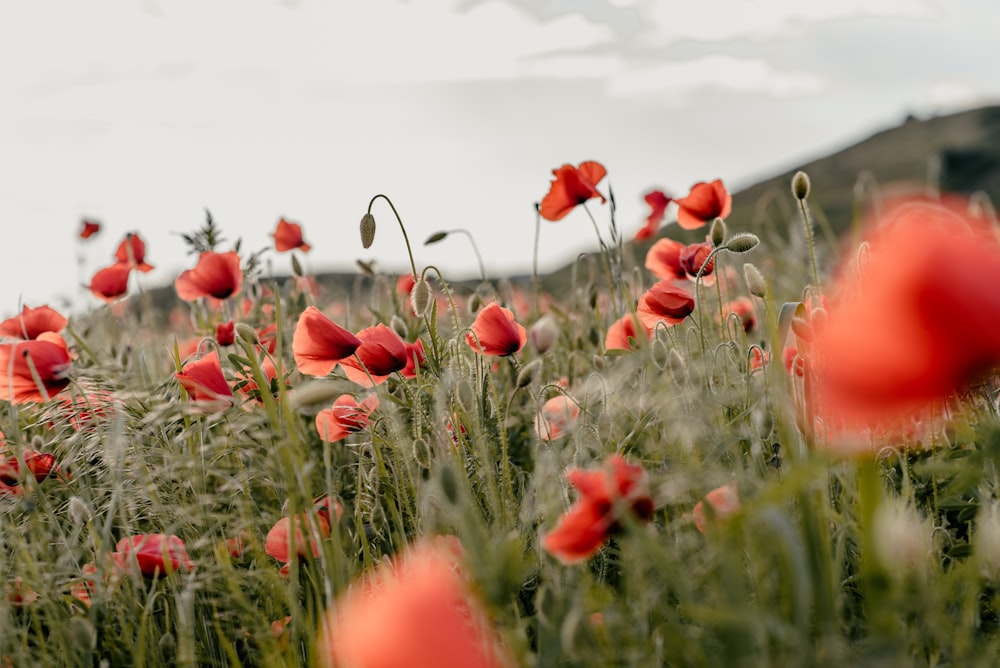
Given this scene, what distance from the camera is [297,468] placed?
1.11 metres

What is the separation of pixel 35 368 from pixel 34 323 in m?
0.74

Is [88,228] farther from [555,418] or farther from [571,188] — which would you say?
[555,418]

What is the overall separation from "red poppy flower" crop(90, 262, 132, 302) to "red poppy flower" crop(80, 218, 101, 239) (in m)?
1.74

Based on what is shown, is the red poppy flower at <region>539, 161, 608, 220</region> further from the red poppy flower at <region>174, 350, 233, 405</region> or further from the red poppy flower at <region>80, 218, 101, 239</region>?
the red poppy flower at <region>80, 218, 101, 239</region>

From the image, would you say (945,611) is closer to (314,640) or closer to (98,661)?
(314,640)

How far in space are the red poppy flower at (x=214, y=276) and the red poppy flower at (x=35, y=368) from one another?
671 millimetres

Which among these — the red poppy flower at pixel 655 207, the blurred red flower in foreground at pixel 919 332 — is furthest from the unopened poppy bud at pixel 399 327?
the blurred red flower in foreground at pixel 919 332

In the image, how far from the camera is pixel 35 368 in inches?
70.9

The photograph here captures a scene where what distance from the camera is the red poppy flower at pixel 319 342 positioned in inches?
66.9

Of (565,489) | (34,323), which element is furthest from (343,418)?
(34,323)

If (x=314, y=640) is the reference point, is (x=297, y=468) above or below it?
above

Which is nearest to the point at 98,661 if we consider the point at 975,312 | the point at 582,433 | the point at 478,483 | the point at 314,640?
the point at 314,640

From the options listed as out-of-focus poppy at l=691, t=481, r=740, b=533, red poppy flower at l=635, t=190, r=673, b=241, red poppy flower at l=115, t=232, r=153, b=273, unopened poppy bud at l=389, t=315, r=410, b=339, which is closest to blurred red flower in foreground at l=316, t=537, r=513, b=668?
out-of-focus poppy at l=691, t=481, r=740, b=533

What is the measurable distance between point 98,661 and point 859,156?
2469 inches
